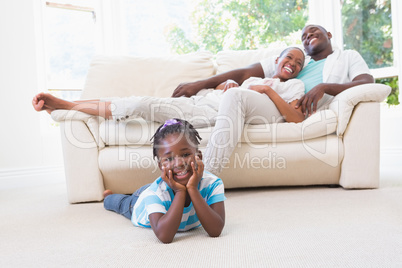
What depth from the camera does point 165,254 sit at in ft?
3.66

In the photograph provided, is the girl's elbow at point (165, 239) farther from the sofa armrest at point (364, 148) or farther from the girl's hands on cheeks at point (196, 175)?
the sofa armrest at point (364, 148)

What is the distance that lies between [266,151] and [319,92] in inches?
17.2

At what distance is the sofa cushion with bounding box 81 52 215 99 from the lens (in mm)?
2678

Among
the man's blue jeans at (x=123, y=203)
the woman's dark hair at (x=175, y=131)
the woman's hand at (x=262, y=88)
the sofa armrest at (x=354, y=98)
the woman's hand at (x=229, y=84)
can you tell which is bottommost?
the man's blue jeans at (x=123, y=203)

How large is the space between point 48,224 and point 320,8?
127 inches

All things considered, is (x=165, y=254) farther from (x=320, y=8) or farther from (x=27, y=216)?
(x=320, y=8)

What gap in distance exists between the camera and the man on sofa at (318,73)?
2235mm

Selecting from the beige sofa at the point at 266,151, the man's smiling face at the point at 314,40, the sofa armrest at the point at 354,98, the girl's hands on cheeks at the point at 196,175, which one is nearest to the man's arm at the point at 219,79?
the man's smiling face at the point at 314,40

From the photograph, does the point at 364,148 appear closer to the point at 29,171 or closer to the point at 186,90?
the point at 186,90

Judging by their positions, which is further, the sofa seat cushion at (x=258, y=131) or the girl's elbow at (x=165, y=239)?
the sofa seat cushion at (x=258, y=131)

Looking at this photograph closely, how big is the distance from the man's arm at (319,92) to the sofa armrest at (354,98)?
0.10 m

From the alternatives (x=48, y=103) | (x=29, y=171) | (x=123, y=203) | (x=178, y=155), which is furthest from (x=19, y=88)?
A: (x=178, y=155)

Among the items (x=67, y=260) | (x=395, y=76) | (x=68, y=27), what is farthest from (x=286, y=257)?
(x=68, y=27)

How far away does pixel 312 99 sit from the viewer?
2189 mm
